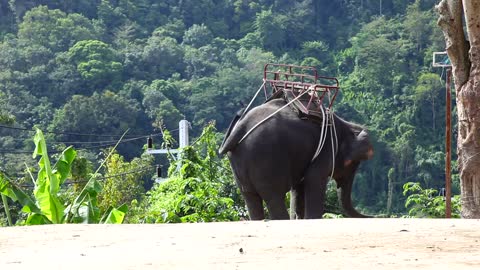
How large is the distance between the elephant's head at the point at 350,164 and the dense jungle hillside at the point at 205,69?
1732cm

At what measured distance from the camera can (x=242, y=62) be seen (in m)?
64.8

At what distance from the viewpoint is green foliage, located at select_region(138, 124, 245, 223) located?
13773 millimetres

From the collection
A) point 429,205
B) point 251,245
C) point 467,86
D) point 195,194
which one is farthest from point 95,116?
point 251,245

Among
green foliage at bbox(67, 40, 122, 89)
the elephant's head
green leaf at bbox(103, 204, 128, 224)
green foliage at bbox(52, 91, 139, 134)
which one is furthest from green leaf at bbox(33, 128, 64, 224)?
green foliage at bbox(67, 40, 122, 89)

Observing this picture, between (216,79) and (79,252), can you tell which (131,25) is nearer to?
(216,79)

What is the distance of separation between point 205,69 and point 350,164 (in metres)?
52.1

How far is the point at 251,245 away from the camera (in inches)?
303

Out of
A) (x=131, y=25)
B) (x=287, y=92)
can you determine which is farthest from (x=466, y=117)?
(x=131, y=25)

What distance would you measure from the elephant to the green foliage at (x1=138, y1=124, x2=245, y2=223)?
2.96ft

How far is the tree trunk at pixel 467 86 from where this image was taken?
11.3 meters

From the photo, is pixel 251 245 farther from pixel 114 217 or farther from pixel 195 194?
Answer: pixel 195 194

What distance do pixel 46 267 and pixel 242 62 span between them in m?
57.9

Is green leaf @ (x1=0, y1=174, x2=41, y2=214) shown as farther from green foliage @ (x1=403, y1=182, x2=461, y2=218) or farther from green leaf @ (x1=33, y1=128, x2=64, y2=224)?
green foliage @ (x1=403, y1=182, x2=461, y2=218)

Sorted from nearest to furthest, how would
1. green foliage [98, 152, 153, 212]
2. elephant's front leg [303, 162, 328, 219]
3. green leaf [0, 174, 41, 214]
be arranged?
1. green leaf [0, 174, 41, 214]
2. elephant's front leg [303, 162, 328, 219]
3. green foliage [98, 152, 153, 212]
